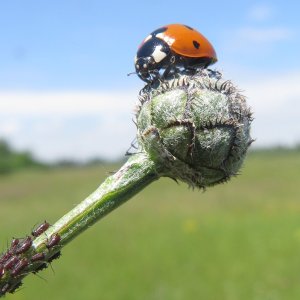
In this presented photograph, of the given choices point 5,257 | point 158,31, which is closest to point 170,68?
point 158,31

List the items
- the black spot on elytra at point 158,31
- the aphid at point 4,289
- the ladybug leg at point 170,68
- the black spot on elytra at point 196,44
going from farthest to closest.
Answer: the black spot on elytra at point 158,31, the black spot on elytra at point 196,44, the ladybug leg at point 170,68, the aphid at point 4,289

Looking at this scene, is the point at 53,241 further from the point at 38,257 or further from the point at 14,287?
the point at 14,287

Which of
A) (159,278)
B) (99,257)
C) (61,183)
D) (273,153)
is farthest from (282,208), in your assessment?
(273,153)

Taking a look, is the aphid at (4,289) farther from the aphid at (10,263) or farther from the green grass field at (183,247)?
the green grass field at (183,247)

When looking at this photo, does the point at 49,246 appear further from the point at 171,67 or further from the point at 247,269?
the point at 247,269

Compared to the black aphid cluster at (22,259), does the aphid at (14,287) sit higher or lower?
lower

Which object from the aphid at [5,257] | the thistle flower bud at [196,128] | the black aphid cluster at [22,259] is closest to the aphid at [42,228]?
the black aphid cluster at [22,259]

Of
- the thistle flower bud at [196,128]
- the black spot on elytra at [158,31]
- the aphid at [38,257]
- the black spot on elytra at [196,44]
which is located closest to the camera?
the aphid at [38,257]
